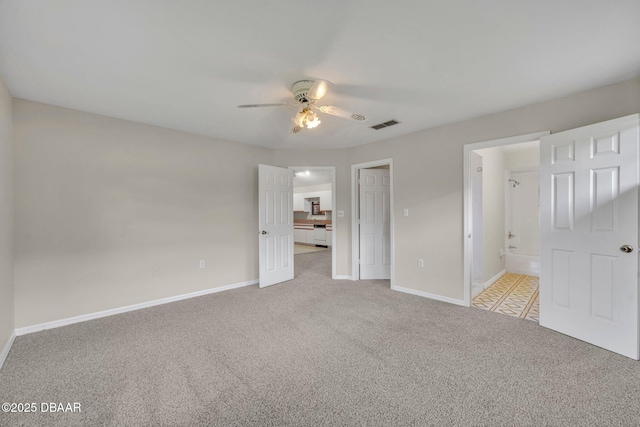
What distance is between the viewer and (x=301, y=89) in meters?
2.30

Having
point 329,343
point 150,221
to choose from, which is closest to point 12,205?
point 150,221

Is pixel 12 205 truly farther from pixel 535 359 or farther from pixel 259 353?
pixel 535 359

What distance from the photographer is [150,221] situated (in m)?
3.38

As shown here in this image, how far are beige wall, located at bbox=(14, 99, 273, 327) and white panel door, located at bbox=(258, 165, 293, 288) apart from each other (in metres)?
0.38

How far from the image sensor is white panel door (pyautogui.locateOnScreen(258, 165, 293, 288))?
421 cm

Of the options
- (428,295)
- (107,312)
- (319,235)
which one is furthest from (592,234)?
(319,235)

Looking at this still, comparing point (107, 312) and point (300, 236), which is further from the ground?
point (300, 236)

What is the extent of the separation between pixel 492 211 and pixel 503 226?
836 millimetres

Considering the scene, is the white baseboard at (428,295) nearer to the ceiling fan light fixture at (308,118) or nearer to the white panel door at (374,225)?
the white panel door at (374,225)

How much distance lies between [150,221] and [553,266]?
15.4 ft

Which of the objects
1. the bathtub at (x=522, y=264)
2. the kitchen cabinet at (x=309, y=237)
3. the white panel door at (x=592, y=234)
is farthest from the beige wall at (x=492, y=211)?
the kitchen cabinet at (x=309, y=237)

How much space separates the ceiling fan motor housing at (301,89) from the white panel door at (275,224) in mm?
1999

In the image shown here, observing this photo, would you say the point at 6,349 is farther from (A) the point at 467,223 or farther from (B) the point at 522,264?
(B) the point at 522,264

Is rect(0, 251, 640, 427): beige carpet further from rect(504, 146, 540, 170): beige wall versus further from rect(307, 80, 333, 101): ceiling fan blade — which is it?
rect(504, 146, 540, 170): beige wall
